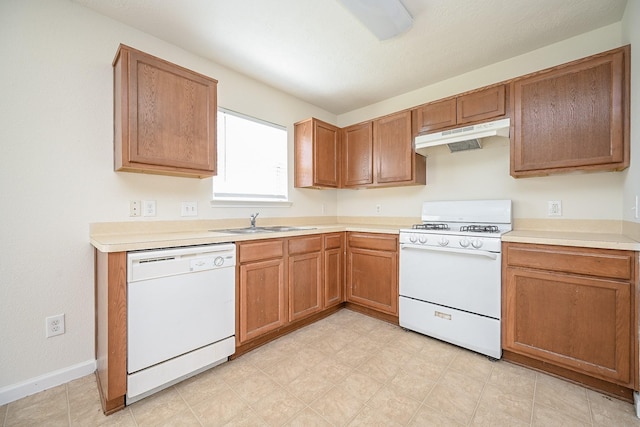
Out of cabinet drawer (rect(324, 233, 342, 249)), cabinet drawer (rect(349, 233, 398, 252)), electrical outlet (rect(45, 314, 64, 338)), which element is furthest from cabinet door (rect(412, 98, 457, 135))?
electrical outlet (rect(45, 314, 64, 338))

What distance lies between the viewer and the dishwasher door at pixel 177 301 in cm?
148

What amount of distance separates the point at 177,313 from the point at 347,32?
2.32m

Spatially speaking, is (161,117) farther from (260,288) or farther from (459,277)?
(459,277)

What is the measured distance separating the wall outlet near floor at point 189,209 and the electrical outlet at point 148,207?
0.21 m

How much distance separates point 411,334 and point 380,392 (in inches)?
35.7

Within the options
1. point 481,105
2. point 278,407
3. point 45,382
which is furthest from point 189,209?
point 481,105

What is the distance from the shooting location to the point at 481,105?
7.52ft

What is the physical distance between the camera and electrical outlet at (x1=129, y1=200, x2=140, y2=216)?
6.48ft

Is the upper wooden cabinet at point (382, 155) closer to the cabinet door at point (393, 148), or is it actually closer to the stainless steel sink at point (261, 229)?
the cabinet door at point (393, 148)

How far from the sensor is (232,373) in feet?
5.98

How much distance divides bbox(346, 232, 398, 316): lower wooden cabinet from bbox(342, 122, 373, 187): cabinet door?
74cm

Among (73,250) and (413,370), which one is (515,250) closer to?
(413,370)

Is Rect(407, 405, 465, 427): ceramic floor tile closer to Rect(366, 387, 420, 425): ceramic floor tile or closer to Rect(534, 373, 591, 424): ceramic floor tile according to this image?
Rect(366, 387, 420, 425): ceramic floor tile

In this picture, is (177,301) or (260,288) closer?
(177,301)
